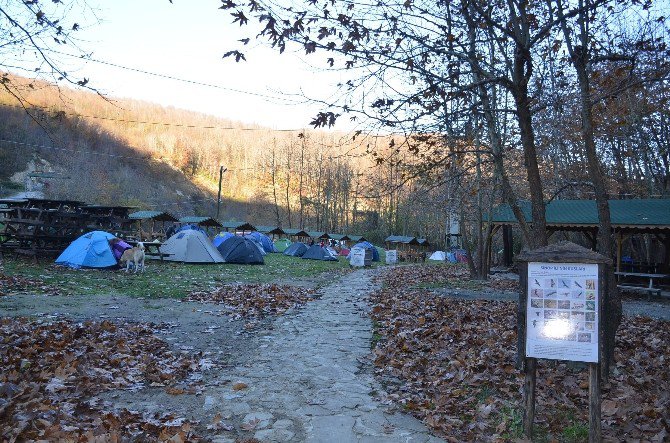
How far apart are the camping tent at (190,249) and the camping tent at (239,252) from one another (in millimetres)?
1346

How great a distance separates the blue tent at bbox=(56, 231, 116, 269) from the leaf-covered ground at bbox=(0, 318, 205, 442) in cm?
1076

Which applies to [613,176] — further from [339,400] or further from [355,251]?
[339,400]

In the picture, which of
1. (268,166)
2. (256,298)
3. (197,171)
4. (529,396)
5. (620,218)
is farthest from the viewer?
(197,171)

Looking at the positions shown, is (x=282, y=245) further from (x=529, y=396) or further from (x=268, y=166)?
(x=529, y=396)

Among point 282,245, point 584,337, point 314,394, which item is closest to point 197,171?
point 282,245

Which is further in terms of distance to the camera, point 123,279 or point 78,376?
point 123,279

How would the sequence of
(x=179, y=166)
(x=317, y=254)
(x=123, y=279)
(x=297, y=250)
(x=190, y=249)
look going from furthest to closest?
1. (x=179, y=166)
2. (x=297, y=250)
3. (x=317, y=254)
4. (x=190, y=249)
5. (x=123, y=279)

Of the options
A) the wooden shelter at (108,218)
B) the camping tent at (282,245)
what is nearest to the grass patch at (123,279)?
the wooden shelter at (108,218)

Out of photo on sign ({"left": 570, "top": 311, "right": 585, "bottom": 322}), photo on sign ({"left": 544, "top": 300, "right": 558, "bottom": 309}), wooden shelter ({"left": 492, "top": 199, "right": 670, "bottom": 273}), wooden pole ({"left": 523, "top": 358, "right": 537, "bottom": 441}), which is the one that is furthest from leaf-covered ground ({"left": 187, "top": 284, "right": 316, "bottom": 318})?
wooden shelter ({"left": 492, "top": 199, "right": 670, "bottom": 273})

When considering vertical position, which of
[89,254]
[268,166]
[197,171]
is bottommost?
[89,254]

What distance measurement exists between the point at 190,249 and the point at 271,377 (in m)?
18.7

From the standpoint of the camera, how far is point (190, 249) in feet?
77.4

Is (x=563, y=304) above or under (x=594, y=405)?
above

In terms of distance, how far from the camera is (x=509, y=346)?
23.4 feet
